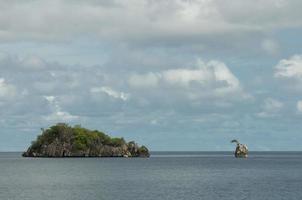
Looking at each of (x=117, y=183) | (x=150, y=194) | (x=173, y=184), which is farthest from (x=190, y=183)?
(x=150, y=194)

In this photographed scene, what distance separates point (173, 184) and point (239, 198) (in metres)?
35.5

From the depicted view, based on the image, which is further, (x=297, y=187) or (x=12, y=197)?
(x=297, y=187)

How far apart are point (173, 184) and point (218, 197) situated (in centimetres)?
3234

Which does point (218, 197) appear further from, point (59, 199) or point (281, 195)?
point (59, 199)

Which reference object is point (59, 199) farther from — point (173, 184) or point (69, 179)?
point (69, 179)

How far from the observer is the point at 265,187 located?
141 m

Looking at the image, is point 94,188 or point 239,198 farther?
point 94,188

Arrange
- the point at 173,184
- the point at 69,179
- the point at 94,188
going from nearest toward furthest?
1. the point at 94,188
2. the point at 173,184
3. the point at 69,179

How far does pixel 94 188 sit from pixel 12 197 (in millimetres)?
24736

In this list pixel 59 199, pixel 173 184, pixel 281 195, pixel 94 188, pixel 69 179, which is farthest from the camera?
pixel 69 179

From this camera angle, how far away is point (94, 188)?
137750 mm

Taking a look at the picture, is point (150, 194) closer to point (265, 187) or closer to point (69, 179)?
point (265, 187)

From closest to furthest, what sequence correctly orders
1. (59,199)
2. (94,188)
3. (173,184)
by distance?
(59,199) < (94,188) < (173,184)

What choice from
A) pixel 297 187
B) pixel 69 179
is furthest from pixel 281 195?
pixel 69 179
